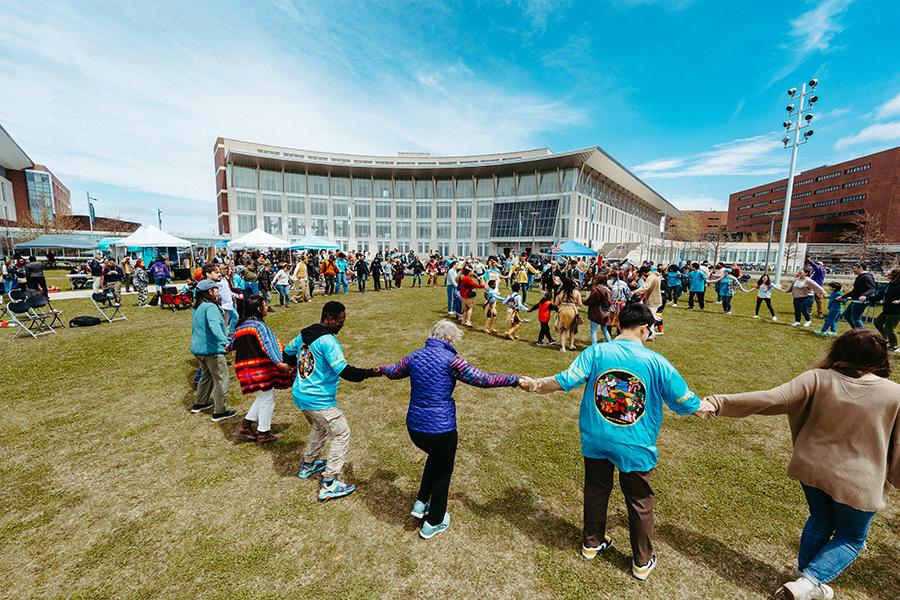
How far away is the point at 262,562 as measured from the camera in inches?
114

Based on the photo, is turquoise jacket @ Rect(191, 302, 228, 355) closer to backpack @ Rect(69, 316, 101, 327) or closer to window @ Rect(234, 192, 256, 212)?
backpack @ Rect(69, 316, 101, 327)

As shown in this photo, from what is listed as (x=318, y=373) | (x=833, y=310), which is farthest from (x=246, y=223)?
(x=833, y=310)

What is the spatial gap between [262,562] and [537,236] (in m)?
55.8

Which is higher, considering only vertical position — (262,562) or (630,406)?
(630,406)

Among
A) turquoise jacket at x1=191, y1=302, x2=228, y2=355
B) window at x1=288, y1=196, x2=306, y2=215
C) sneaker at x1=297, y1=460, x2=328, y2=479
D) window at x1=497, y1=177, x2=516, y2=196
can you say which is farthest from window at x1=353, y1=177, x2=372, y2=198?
sneaker at x1=297, y1=460, x2=328, y2=479

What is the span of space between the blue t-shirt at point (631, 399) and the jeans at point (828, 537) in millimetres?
1057

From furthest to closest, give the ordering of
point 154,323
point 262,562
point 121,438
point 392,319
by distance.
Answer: point 392,319
point 154,323
point 121,438
point 262,562

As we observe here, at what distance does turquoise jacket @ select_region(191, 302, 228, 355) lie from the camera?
4.73 metres

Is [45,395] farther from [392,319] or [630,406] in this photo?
[630,406]

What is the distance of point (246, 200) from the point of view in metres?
54.6

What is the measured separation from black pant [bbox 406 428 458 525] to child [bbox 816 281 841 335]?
12498mm

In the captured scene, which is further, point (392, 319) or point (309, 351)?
point (392, 319)

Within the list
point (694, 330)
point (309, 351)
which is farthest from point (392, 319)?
point (694, 330)

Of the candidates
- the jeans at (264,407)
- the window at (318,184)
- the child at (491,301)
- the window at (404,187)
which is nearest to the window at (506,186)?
the window at (404,187)
